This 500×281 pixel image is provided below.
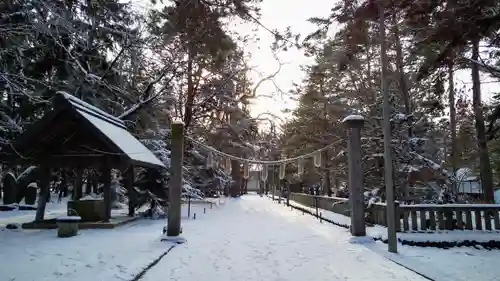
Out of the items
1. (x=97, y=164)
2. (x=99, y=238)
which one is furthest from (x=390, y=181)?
(x=97, y=164)

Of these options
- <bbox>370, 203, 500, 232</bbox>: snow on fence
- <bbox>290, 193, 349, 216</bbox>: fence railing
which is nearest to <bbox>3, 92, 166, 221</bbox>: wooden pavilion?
<bbox>370, 203, 500, 232</bbox>: snow on fence

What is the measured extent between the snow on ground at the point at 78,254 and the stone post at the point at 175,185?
0.60 m

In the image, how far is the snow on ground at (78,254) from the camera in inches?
249

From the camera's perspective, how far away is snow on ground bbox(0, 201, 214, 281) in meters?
6.32

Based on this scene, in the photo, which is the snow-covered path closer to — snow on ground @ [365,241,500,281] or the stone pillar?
snow on ground @ [365,241,500,281]

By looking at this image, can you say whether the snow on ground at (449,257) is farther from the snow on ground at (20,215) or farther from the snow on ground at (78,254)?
the snow on ground at (20,215)

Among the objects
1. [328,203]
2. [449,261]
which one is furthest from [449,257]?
[328,203]

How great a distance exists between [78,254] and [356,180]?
7.38 m

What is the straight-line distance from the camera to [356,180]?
10938 mm

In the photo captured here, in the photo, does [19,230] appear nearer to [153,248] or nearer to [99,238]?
[99,238]

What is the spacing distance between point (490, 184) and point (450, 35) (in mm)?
12194

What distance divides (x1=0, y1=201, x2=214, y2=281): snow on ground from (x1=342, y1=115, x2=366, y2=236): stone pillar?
5.11 meters

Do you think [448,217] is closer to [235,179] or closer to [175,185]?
[175,185]

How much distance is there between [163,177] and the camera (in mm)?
17766
